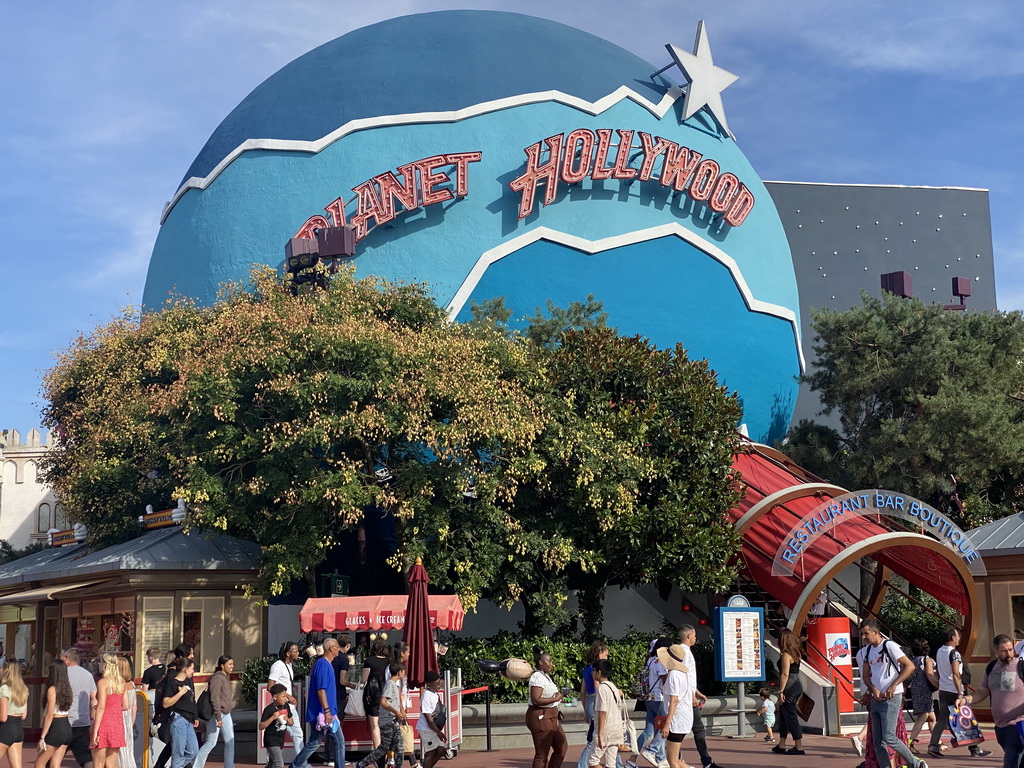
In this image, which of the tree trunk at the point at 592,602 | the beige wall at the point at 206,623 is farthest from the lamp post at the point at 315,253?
the tree trunk at the point at 592,602

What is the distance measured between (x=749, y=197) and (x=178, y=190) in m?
15.2

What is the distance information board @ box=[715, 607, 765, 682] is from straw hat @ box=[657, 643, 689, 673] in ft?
20.6

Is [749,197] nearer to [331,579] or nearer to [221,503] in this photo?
[331,579]

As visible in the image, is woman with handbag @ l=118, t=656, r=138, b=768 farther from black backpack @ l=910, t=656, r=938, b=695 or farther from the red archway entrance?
the red archway entrance

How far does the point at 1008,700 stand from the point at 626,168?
18.9 metres

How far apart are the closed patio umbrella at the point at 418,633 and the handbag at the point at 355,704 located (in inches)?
31.0

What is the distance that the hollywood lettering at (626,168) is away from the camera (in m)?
27.1

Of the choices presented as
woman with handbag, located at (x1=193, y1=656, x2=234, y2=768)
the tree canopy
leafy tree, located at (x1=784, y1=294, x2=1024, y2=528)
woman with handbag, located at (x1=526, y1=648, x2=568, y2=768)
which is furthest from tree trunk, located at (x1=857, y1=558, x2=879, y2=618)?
woman with handbag, located at (x1=193, y1=656, x2=234, y2=768)

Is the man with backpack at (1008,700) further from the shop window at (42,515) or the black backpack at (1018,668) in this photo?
the shop window at (42,515)

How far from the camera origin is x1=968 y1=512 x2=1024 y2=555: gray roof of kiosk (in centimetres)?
2141

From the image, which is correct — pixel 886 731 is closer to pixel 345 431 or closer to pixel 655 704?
pixel 655 704

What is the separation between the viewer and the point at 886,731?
12.0 meters

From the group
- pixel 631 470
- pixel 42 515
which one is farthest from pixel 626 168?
pixel 42 515

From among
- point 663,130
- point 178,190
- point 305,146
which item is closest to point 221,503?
point 305,146
